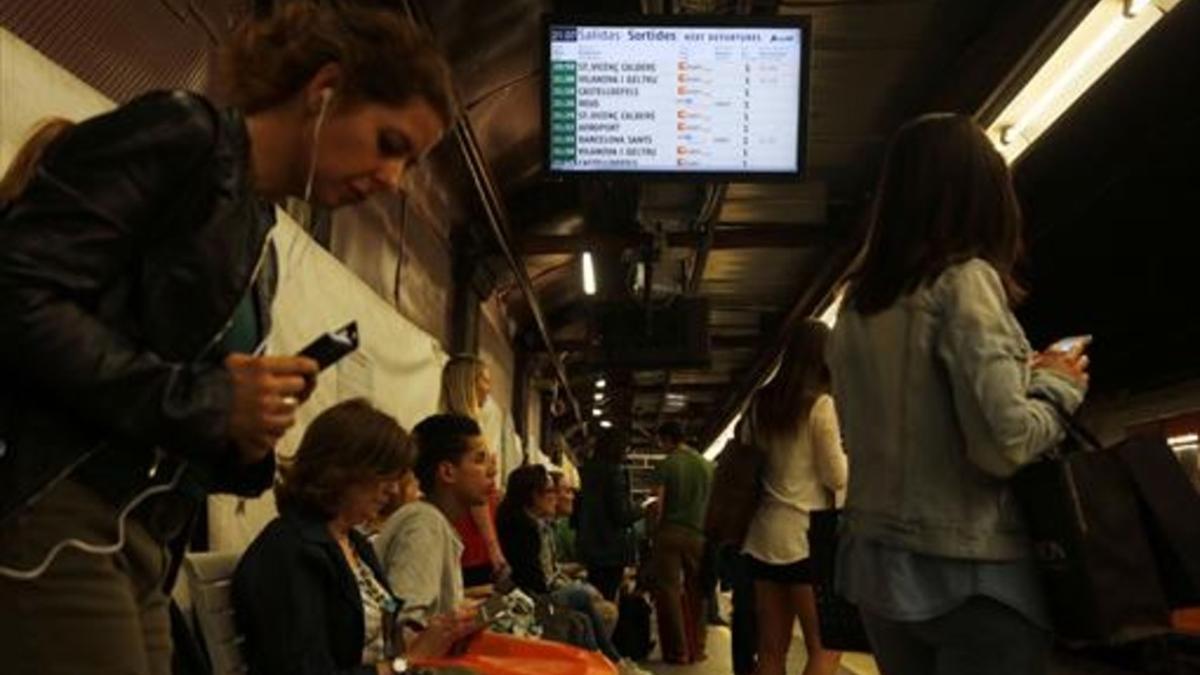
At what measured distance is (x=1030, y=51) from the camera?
433 cm

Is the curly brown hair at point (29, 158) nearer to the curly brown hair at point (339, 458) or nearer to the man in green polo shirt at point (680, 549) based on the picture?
the curly brown hair at point (339, 458)

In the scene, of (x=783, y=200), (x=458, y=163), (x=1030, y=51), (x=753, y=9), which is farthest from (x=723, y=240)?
(x=1030, y=51)

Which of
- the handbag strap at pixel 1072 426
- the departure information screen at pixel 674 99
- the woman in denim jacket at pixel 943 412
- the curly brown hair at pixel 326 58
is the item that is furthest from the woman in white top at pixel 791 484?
the curly brown hair at pixel 326 58

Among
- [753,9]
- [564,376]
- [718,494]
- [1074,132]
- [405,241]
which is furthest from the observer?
[564,376]

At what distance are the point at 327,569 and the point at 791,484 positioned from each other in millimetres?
1979

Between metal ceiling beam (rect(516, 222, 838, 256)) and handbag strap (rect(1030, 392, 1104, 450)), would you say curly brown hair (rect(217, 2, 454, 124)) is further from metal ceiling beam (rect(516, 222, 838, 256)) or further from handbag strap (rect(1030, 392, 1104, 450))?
metal ceiling beam (rect(516, 222, 838, 256))

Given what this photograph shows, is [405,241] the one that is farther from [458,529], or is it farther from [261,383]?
[261,383]

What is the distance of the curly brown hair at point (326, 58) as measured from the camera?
1.33 metres

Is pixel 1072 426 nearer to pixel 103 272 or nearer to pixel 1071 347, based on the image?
pixel 1071 347

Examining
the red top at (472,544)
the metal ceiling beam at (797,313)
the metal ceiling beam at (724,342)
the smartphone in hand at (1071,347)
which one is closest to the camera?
the smartphone in hand at (1071,347)

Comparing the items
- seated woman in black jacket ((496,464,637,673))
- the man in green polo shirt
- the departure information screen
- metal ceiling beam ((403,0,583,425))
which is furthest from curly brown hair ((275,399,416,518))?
the man in green polo shirt

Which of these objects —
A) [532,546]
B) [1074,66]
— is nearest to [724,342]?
[532,546]

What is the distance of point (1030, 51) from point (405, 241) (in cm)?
288

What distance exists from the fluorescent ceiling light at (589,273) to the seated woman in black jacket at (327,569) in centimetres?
449
